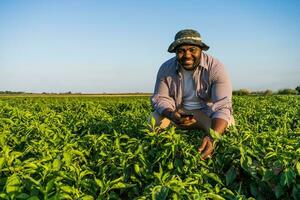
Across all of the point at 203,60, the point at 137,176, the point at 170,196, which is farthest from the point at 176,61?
the point at 170,196

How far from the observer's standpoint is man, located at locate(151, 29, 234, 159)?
4.81 metres

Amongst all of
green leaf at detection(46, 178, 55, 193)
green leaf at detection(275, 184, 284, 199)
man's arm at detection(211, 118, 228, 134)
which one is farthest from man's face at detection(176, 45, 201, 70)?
green leaf at detection(46, 178, 55, 193)

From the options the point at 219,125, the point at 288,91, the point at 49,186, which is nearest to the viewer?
the point at 49,186

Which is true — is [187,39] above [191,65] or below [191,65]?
above

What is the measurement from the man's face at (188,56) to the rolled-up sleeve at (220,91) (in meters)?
0.25

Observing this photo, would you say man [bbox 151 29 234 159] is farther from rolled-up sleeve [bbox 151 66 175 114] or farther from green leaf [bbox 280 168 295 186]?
green leaf [bbox 280 168 295 186]

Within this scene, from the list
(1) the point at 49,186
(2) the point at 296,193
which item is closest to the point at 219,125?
(2) the point at 296,193

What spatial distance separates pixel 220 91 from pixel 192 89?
1.59 feet

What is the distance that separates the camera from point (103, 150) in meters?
3.92

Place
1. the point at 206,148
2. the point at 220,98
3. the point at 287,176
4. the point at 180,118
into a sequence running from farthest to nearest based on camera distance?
the point at 220,98 → the point at 180,118 → the point at 206,148 → the point at 287,176

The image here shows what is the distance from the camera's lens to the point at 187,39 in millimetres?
4789

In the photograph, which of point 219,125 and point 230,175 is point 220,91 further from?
point 230,175

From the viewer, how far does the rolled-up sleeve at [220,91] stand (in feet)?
15.8

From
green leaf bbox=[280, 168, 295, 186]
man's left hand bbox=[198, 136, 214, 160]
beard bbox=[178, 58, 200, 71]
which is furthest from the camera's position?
beard bbox=[178, 58, 200, 71]
